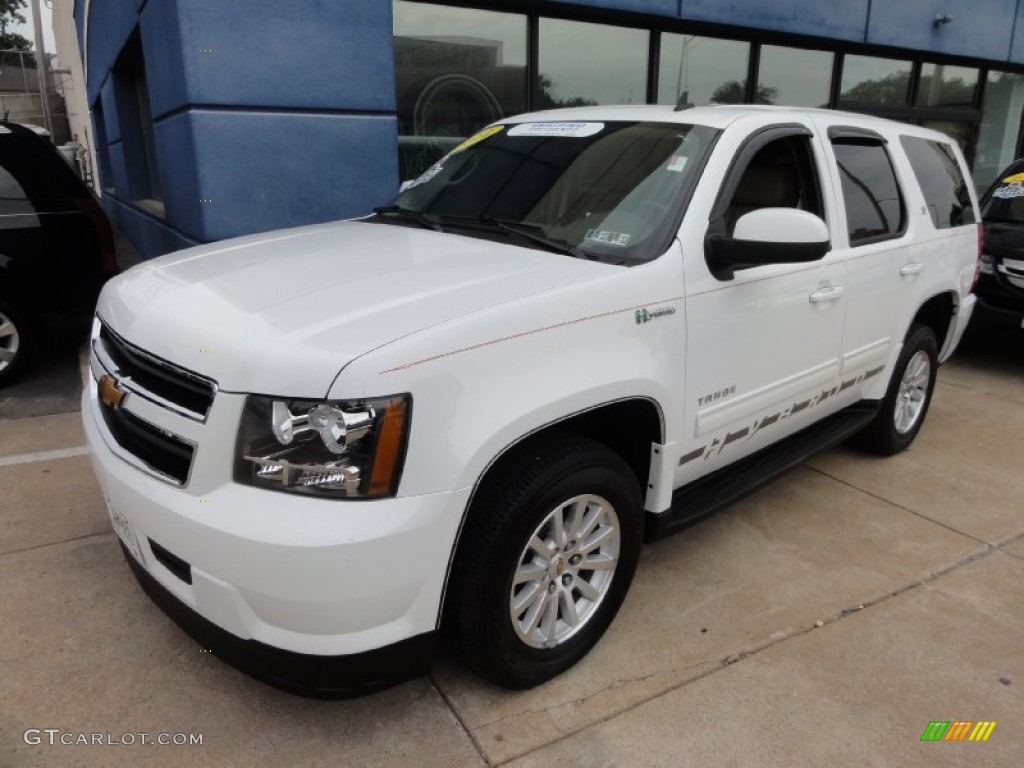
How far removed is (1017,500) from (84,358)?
6.56 m

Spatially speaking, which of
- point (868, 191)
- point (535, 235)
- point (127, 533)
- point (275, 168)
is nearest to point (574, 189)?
point (535, 235)

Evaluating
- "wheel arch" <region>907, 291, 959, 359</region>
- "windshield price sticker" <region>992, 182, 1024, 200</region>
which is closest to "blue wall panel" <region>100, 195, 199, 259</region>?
"wheel arch" <region>907, 291, 959, 359</region>

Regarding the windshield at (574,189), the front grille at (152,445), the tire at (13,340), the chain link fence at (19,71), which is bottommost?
the tire at (13,340)

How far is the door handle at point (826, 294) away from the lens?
3355 millimetres

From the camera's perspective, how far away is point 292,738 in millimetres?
2361

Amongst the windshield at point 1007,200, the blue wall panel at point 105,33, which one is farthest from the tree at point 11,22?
the windshield at point 1007,200

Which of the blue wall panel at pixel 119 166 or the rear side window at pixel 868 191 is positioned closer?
the rear side window at pixel 868 191

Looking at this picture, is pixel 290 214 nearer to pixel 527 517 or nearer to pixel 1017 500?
pixel 527 517

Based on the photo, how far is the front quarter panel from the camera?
1997mm

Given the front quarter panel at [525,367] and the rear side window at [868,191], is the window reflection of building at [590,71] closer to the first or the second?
the rear side window at [868,191]

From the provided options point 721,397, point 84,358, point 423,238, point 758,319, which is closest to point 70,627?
point 423,238

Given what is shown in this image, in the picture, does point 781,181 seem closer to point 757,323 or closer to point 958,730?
point 757,323

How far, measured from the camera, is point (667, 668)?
276 cm

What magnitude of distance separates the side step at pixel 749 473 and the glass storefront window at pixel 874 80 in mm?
8196
